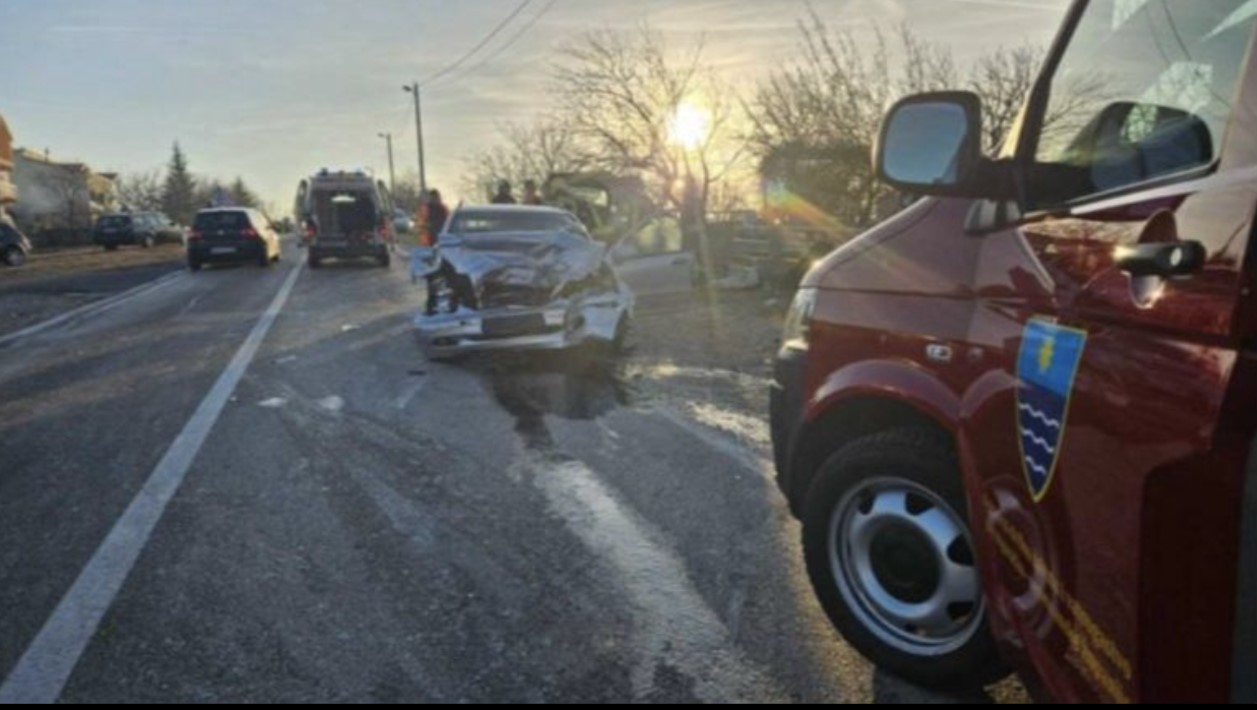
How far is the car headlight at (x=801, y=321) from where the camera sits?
338cm

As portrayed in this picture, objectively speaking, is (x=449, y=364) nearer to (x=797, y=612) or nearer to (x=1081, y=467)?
(x=797, y=612)

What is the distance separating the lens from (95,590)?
3756 mm

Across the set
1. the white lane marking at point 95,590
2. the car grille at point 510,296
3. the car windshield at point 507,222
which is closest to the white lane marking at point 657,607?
the white lane marking at point 95,590

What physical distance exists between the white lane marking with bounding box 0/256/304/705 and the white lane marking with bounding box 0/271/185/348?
22.6ft

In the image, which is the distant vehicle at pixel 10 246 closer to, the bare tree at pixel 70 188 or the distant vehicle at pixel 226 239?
the distant vehicle at pixel 226 239

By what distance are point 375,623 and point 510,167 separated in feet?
184

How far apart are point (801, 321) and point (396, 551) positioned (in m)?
2.01

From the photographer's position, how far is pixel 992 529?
2484mm

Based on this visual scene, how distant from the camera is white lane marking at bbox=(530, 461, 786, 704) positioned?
3.02 meters

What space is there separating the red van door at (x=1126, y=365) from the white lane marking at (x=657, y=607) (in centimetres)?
91

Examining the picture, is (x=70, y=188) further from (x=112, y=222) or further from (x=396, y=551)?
(x=396, y=551)

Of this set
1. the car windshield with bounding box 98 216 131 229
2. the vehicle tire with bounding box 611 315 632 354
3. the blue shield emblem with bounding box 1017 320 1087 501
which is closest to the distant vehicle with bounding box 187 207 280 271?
the vehicle tire with bounding box 611 315 632 354

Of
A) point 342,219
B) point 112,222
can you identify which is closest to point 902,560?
point 342,219

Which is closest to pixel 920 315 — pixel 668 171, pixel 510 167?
pixel 668 171
